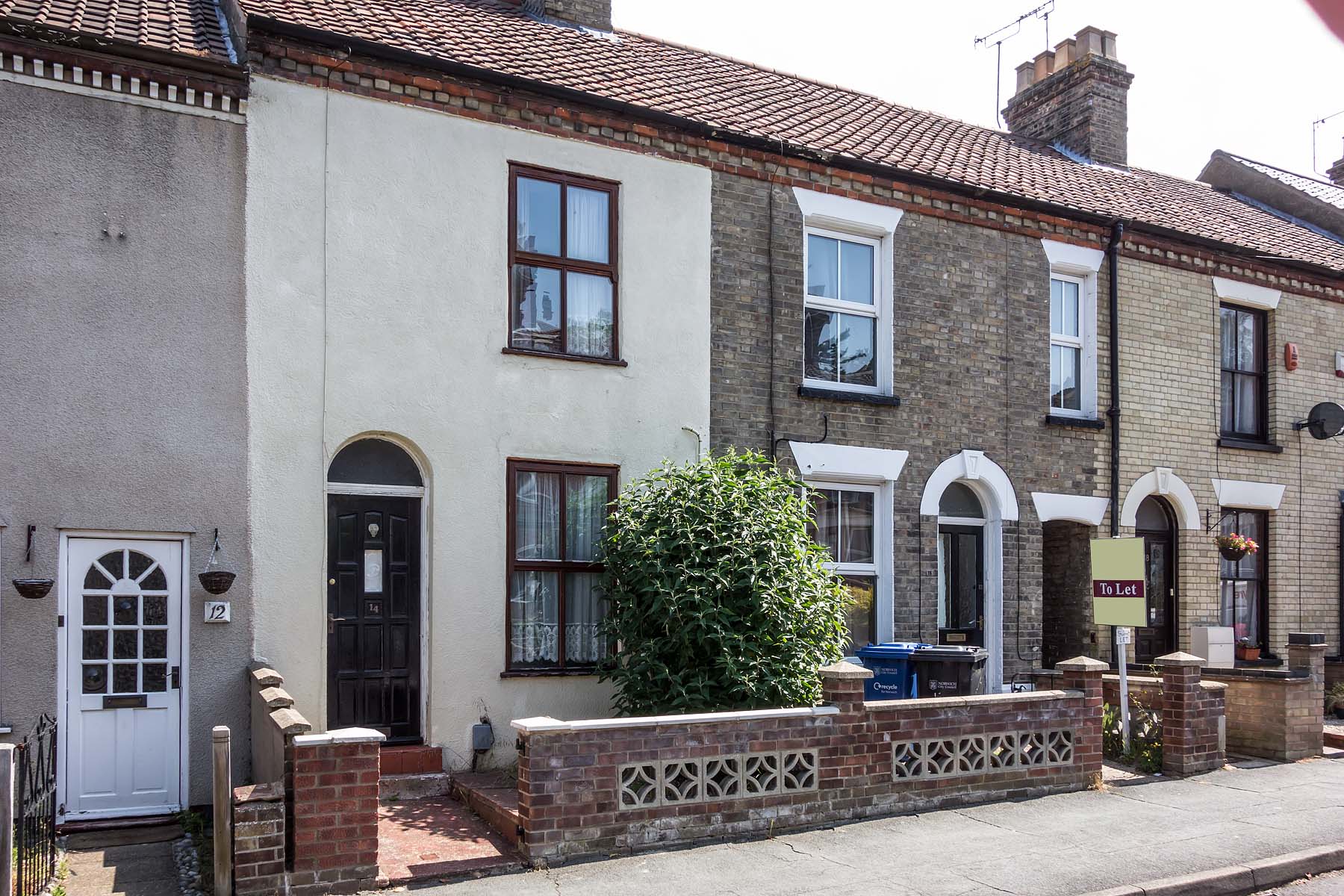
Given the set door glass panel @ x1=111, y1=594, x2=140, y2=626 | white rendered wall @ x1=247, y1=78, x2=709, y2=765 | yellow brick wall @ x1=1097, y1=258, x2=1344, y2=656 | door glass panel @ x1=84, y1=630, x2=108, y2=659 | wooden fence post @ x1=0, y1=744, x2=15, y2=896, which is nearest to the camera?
wooden fence post @ x1=0, y1=744, x2=15, y2=896

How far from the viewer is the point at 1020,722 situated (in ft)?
31.5

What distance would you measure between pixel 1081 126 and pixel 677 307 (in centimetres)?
926

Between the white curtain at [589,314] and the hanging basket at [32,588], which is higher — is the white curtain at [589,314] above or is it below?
above

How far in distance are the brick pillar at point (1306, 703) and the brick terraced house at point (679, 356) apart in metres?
2.29

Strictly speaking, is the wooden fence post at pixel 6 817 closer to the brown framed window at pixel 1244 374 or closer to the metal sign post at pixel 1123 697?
the metal sign post at pixel 1123 697

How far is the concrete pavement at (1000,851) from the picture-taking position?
279 inches

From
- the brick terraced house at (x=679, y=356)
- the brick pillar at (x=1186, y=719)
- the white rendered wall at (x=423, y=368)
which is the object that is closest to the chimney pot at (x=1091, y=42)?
the brick terraced house at (x=679, y=356)

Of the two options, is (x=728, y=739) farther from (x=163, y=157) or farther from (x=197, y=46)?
(x=197, y=46)

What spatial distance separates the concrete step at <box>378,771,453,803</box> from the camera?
9266 mm

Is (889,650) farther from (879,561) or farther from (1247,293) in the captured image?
(1247,293)

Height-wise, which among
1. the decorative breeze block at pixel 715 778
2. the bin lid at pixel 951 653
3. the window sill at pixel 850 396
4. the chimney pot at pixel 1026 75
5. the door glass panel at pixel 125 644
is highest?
the chimney pot at pixel 1026 75

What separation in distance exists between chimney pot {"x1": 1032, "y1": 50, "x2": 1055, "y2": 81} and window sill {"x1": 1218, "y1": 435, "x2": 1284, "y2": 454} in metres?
6.46

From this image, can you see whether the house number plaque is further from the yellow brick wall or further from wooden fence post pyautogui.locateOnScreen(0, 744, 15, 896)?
the yellow brick wall

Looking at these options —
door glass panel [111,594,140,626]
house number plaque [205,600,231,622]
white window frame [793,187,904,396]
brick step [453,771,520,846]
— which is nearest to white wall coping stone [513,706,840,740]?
brick step [453,771,520,846]
